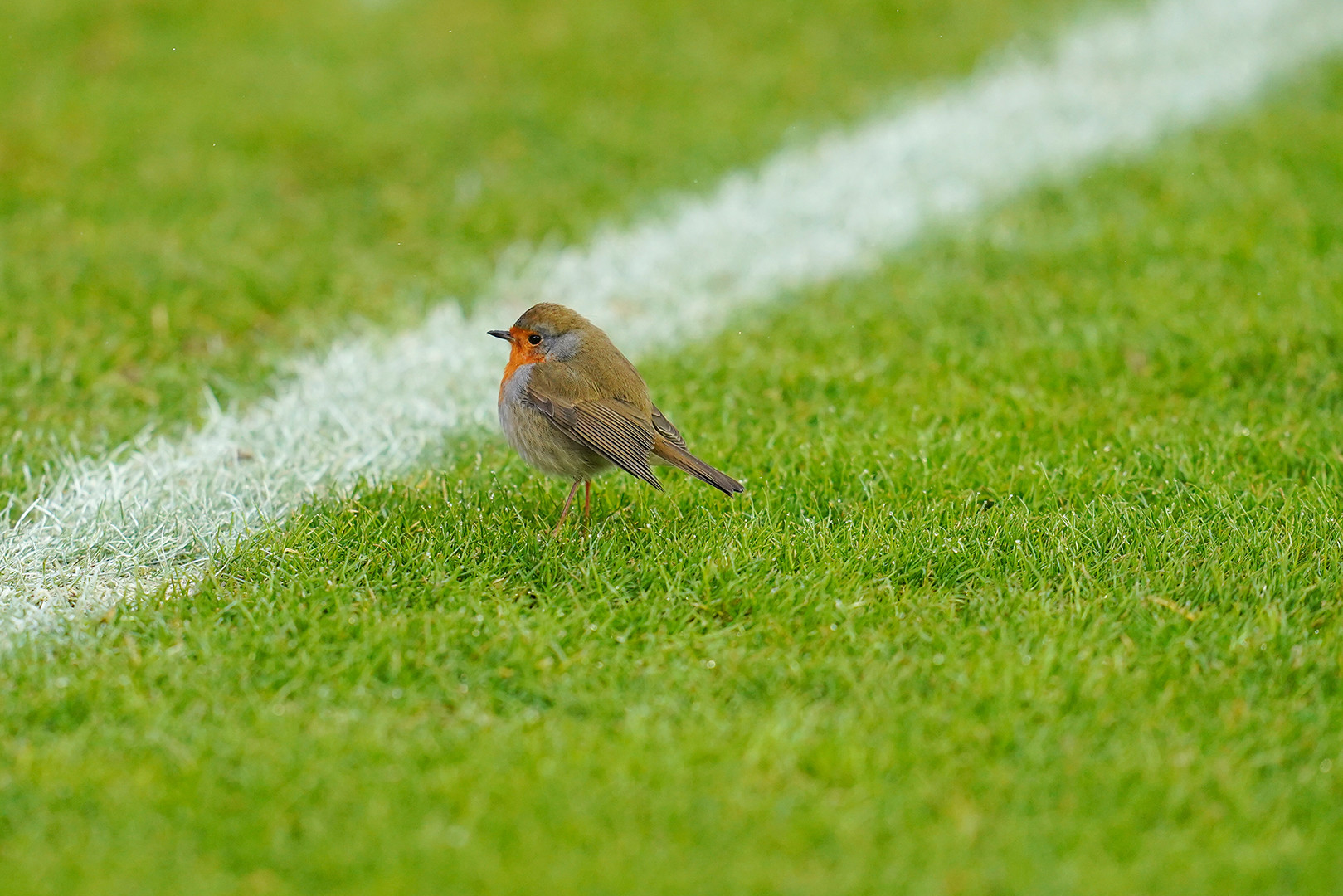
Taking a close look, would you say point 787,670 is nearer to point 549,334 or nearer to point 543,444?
point 543,444

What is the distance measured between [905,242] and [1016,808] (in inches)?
181

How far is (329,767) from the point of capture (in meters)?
2.97

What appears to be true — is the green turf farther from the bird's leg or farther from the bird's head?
the bird's leg

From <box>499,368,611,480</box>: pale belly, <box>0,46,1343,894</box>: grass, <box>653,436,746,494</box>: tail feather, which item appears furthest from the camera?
<box>499,368,611,480</box>: pale belly

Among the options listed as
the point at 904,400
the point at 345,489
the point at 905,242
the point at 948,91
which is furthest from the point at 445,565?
the point at 948,91

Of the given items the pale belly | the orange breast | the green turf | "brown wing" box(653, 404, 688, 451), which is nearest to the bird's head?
the orange breast

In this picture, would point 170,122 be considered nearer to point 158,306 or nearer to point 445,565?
point 158,306

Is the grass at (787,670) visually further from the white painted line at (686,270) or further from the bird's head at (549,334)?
the bird's head at (549,334)

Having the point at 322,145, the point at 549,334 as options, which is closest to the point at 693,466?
the point at 549,334

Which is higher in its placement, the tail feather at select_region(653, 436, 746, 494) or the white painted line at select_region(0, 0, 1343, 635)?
the white painted line at select_region(0, 0, 1343, 635)

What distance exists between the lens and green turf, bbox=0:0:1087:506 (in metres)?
5.92

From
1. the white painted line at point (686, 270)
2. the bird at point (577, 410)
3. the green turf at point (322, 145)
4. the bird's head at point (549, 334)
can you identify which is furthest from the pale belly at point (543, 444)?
the green turf at point (322, 145)

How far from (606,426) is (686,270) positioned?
111 inches

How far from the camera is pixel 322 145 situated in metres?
8.08
